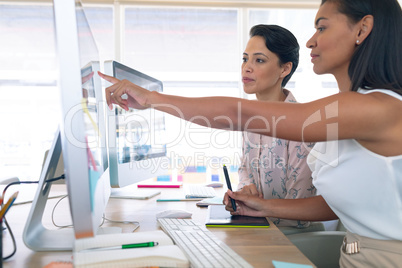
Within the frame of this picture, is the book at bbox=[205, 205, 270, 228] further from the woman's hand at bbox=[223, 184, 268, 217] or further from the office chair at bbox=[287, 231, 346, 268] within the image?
the office chair at bbox=[287, 231, 346, 268]

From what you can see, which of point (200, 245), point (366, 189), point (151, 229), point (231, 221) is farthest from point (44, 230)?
point (366, 189)

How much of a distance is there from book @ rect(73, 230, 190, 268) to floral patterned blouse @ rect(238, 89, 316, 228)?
0.71 m

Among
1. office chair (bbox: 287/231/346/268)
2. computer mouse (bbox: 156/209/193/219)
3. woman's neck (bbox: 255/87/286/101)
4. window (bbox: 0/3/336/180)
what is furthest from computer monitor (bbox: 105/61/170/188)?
window (bbox: 0/3/336/180)

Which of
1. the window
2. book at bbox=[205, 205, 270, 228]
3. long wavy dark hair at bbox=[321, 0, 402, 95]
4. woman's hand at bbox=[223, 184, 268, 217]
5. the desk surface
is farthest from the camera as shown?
the window

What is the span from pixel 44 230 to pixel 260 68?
1272 millimetres

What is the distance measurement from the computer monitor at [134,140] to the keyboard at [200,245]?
0.39 metres

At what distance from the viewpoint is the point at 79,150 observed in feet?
2.07

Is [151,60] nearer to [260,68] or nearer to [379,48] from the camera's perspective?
[260,68]

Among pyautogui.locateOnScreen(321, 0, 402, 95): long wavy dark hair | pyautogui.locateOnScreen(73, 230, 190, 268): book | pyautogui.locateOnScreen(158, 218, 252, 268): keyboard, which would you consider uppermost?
pyautogui.locateOnScreen(321, 0, 402, 95): long wavy dark hair

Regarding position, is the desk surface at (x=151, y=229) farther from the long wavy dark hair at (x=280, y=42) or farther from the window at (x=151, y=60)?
the window at (x=151, y=60)

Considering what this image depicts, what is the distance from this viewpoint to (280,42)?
186cm

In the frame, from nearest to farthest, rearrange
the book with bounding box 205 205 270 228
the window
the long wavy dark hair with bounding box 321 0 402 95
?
1. the long wavy dark hair with bounding box 321 0 402 95
2. the book with bounding box 205 205 270 228
3. the window

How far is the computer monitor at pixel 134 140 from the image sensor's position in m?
1.46

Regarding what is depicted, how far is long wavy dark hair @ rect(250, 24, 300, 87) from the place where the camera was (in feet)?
6.09
